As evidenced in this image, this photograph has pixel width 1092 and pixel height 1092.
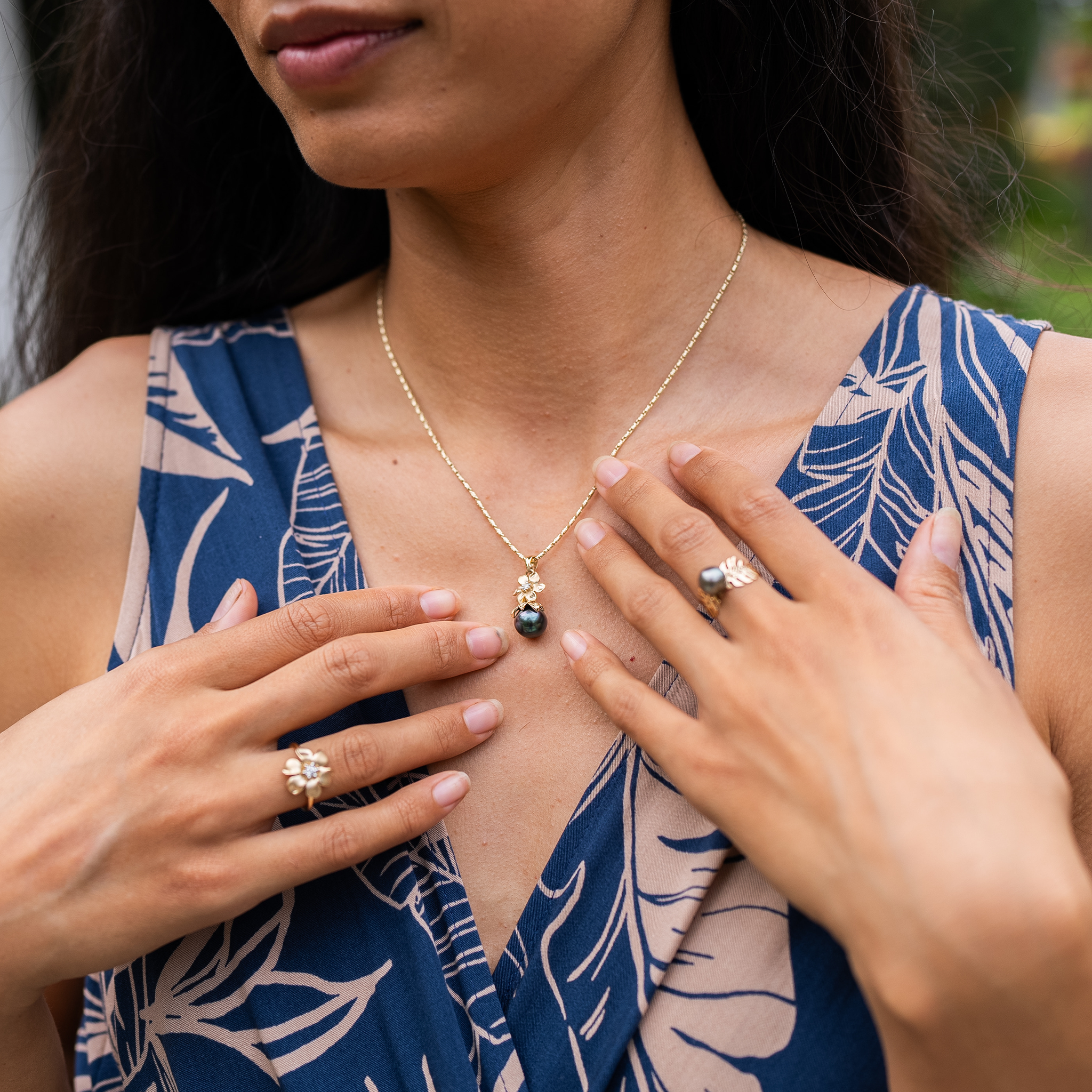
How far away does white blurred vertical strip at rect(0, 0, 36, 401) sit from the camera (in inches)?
90.4

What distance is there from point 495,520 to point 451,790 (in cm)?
41

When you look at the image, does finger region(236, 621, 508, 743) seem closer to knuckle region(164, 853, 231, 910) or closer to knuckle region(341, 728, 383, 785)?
knuckle region(341, 728, 383, 785)

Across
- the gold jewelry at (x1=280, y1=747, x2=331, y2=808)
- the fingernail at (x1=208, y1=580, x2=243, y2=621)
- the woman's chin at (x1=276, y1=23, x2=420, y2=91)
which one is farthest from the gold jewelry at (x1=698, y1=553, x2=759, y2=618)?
the woman's chin at (x1=276, y1=23, x2=420, y2=91)

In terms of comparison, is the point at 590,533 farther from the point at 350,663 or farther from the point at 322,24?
the point at 322,24

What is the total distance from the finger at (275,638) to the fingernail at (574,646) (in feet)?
0.75

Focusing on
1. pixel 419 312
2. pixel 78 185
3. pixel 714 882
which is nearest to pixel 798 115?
pixel 419 312

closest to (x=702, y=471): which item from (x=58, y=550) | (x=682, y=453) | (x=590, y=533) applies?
(x=682, y=453)

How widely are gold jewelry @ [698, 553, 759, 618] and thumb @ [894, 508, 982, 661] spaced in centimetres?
17

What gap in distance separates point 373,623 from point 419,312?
0.56 m

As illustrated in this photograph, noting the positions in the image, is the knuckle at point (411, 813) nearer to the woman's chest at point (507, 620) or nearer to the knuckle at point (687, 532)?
the woman's chest at point (507, 620)

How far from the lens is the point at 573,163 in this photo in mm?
1410

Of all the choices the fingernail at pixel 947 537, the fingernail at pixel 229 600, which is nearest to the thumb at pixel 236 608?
the fingernail at pixel 229 600

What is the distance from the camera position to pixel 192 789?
3.81 feet

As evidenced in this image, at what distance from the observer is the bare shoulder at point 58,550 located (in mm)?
1443
